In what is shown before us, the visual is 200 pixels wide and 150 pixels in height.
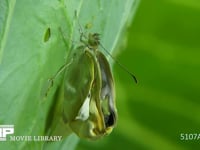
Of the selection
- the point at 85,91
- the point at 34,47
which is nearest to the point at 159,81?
the point at 85,91

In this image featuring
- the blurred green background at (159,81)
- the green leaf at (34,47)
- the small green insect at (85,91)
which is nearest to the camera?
the green leaf at (34,47)

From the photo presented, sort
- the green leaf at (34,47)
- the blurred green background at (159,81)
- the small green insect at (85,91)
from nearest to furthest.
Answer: the green leaf at (34,47) → the small green insect at (85,91) → the blurred green background at (159,81)

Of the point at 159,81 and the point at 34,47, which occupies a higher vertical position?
the point at 34,47

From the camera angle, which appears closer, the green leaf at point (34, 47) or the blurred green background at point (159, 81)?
the green leaf at point (34, 47)

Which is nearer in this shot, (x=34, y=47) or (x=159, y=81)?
(x=34, y=47)

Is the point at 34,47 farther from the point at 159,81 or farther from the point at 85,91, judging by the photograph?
the point at 159,81

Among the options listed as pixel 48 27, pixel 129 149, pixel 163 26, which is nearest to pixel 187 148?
pixel 129 149

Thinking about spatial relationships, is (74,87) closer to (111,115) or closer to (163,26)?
(111,115)
